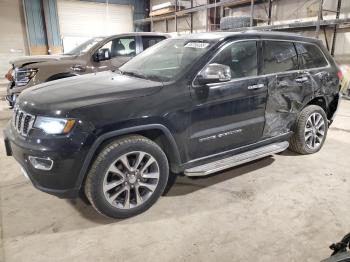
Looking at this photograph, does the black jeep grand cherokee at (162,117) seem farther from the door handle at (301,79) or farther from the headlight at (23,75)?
the headlight at (23,75)

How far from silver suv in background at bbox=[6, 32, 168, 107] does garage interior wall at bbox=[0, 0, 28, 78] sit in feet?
31.3

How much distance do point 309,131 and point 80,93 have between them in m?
2.72

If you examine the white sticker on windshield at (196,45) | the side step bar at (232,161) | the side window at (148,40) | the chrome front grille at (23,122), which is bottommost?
the side step bar at (232,161)

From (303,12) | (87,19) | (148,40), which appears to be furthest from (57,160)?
(87,19)

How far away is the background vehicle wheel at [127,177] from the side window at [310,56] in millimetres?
2122

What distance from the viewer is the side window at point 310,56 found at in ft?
11.0

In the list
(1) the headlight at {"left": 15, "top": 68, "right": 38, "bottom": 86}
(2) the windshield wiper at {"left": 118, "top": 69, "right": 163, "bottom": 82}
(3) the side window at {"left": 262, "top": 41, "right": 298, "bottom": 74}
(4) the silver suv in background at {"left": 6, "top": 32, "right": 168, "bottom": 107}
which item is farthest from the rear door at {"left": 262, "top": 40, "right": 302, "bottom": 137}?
(1) the headlight at {"left": 15, "top": 68, "right": 38, "bottom": 86}

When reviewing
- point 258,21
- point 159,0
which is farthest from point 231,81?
point 159,0

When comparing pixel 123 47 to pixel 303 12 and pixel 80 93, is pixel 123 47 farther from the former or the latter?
pixel 303 12

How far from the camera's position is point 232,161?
2.75 m

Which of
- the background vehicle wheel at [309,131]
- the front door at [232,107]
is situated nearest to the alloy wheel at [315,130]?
the background vehicle wheel at [309,131]

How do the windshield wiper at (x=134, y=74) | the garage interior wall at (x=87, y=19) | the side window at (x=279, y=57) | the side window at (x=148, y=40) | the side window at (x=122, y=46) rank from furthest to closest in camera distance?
1. the garage interior wall at (x=87, y=19)
2. the side window at (x=148, y=40)
3. the side window at (x=122, y=46)
4. the side window at (x=279, y=57)
5. the windshield wiper at (x=134, y=74)

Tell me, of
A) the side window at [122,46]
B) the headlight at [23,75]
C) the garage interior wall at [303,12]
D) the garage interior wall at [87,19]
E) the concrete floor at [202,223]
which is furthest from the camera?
the garage interior wall at [87,19]

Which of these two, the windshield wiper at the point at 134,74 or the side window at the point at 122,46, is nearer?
the windshield wiper at the point at 134,74
